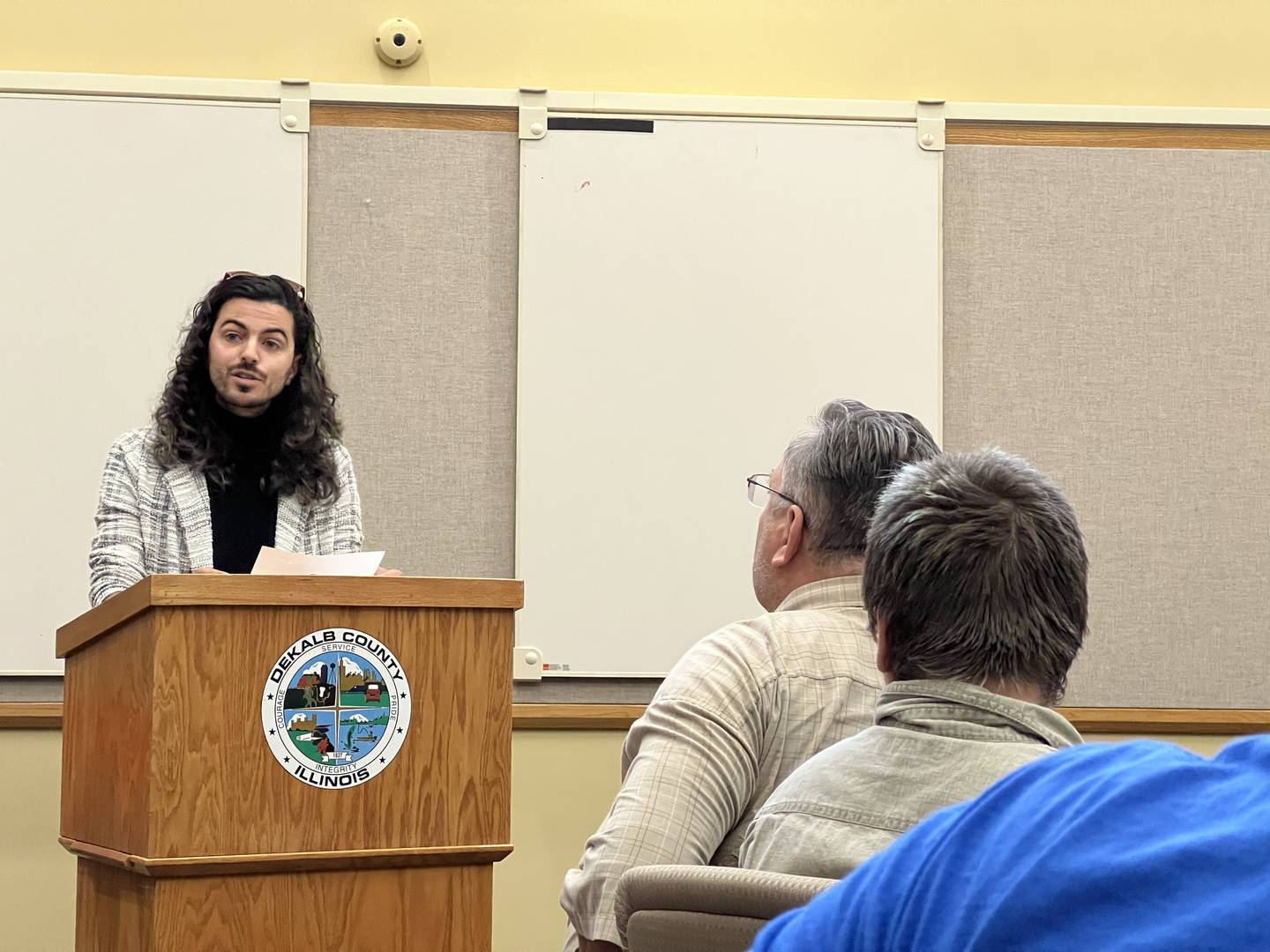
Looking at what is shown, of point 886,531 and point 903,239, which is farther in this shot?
point 903,239

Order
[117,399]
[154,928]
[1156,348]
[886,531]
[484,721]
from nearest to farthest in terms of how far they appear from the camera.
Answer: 1. [886,531]
2. [154,928]
3. [484,721]
4. [117,399]
5. [1156,348]

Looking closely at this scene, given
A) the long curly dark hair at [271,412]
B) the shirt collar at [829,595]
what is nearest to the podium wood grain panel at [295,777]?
the shirt collar at [829,595]

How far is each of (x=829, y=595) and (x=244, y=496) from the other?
4.07 feet

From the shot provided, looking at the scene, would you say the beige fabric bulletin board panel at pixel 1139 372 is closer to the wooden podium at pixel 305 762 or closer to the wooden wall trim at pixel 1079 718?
the wooden wall trim at pixel 1079 718

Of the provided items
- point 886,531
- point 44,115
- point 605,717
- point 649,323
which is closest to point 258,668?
point 886,531

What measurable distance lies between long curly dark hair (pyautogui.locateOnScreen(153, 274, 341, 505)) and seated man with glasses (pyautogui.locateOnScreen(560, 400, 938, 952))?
3.52ft

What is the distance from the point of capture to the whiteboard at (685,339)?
3.64 metres

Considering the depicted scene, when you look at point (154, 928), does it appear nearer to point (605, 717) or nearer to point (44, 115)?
point (605, 717)

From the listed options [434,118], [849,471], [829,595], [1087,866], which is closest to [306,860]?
[829,595]

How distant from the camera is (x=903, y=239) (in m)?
3.76

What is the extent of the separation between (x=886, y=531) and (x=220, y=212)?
106 inches

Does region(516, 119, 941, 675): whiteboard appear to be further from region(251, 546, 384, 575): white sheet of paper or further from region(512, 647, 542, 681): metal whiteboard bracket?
region(251, 546, 384, 575): white sheet of paper

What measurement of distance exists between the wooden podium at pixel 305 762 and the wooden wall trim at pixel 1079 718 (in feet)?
4.99

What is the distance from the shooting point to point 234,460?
2736 millimetres
